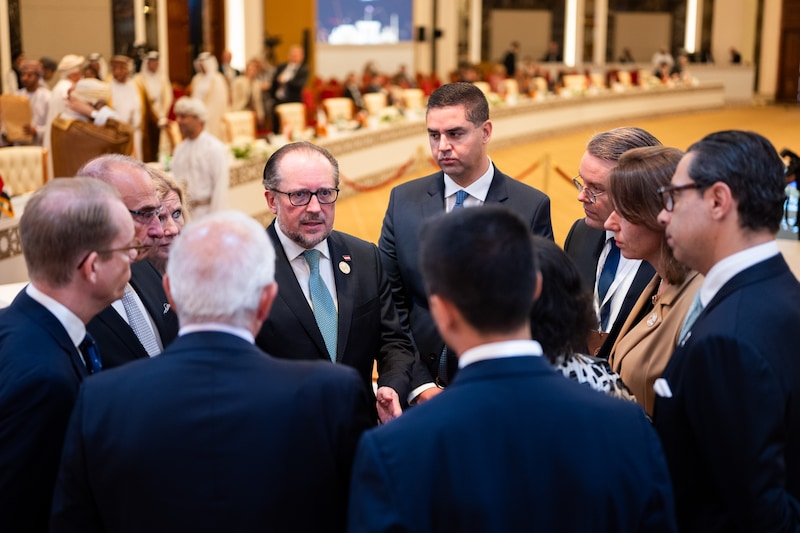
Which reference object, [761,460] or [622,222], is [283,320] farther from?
[761,460]

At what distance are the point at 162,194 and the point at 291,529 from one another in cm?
169

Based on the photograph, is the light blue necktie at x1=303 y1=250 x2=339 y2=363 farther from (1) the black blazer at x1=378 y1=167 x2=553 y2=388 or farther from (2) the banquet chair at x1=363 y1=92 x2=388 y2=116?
(2) the banquet chair at x1=363 y1=92 x2=388 y2=116

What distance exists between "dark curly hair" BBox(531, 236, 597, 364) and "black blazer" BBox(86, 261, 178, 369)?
113 centimetres

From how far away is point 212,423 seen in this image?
1705 millimetres

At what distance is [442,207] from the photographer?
137 inches

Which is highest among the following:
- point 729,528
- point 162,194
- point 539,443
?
point 162,194

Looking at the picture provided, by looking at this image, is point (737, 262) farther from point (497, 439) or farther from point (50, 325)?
point (50, 325)

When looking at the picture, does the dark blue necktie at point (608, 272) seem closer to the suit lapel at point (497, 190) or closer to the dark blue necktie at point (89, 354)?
the suit lapel at point (497, 190)

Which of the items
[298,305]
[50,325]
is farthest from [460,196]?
[50,325]

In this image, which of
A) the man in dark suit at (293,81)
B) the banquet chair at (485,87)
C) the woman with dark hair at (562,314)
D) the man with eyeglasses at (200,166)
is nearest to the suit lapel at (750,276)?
the woman with dark hair at (562,314)

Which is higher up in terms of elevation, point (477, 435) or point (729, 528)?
point (477, 435)

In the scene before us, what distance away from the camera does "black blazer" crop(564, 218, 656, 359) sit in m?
2.93

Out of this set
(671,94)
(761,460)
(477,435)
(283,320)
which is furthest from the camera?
(671,94)

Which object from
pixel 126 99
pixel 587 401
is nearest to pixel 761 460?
pixel 587 401
